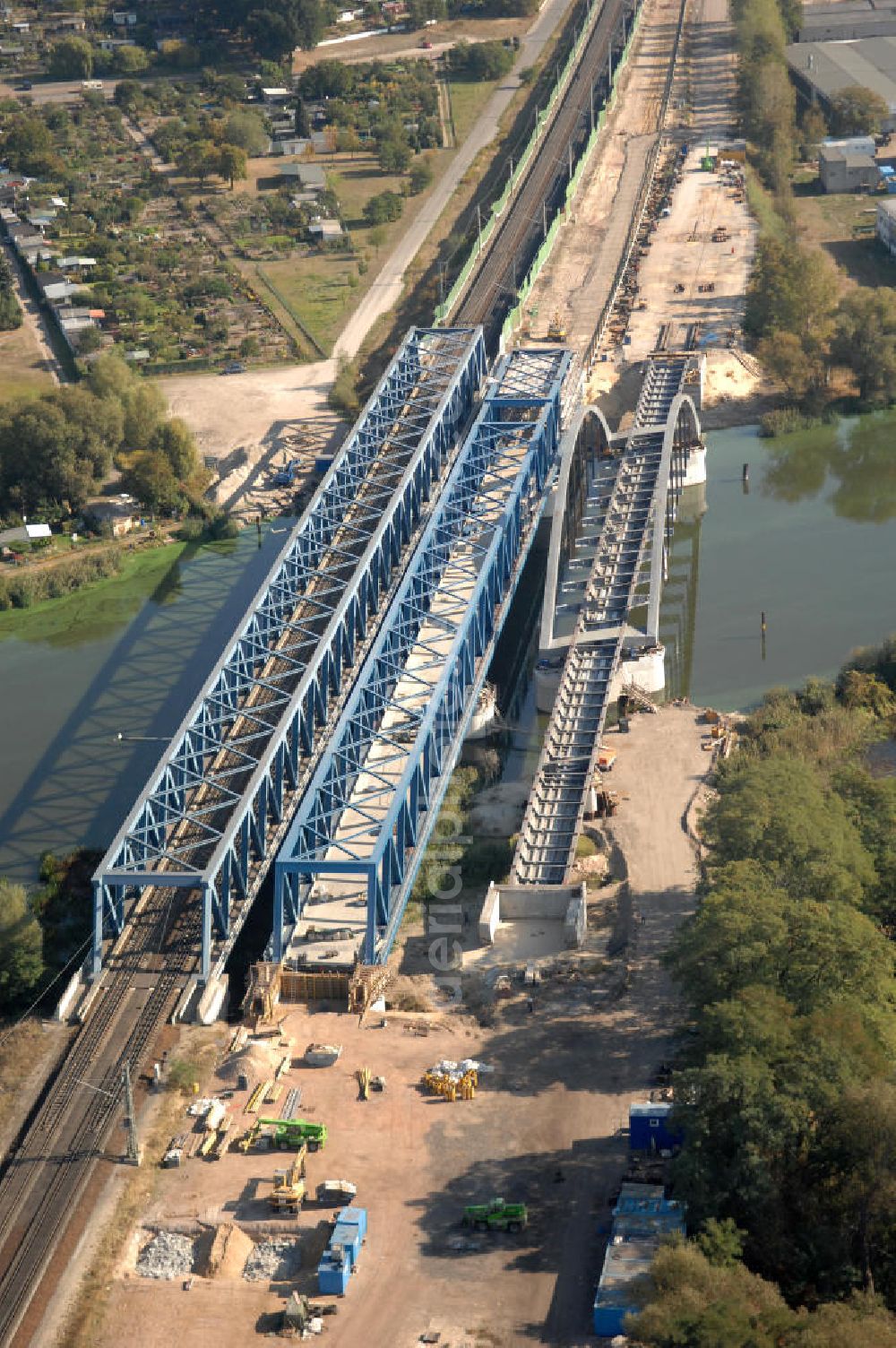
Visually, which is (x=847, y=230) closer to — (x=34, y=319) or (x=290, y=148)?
(x=290, y=148)

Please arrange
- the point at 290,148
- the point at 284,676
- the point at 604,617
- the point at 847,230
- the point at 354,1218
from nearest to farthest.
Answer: the point at 354,1218
the point at 284,676
the point at 604,617
the point at 847,230
the point at 290,148

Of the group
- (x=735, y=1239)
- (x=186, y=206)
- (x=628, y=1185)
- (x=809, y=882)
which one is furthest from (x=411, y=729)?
(x=186, y=206)

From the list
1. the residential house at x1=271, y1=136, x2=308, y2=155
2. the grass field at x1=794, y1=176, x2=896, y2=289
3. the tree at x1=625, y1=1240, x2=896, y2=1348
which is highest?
the tree at x1=625, y1=1240, x2=896, y2=1348

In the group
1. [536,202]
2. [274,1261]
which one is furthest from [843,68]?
[274,1261]

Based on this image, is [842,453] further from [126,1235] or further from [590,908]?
[126,1235]

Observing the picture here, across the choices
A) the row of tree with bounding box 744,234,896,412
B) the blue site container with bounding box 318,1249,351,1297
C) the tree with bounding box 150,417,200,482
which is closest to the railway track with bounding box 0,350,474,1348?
the blue site container with bounding box 318,1249,351,1297

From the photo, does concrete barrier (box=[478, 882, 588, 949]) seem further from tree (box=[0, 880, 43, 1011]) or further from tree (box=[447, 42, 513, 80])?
tree (box=[447, 42, 513, 80])
